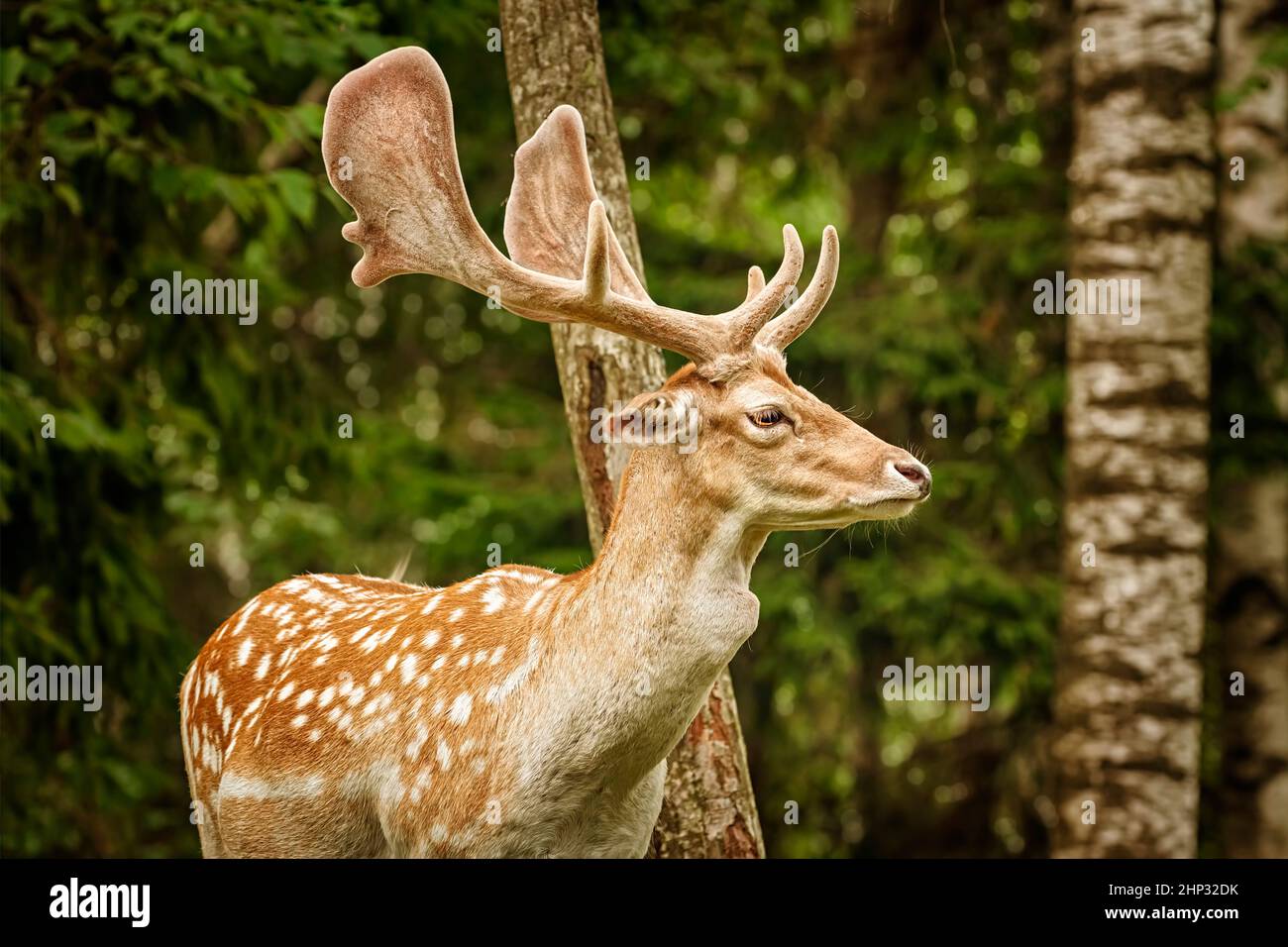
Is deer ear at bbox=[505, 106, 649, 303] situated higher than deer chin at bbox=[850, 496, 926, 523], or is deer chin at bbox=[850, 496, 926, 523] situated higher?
deer ear at bbox=[505, 106, 649, 303]

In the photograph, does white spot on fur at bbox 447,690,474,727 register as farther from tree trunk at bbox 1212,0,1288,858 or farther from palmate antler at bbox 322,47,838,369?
tree trunk at bbox 1212,0,1288,858

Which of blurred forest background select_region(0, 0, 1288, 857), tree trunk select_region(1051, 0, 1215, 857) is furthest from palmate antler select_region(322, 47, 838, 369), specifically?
tree trunk select_region(1051, 0, 1215, 857)

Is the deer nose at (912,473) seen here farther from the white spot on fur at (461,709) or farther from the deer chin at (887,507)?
the white spot on fur at (461,709)

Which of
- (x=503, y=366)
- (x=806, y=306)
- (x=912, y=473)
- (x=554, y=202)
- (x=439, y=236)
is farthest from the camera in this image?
(x=503, y=366)

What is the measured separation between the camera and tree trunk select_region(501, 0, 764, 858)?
15.3ft

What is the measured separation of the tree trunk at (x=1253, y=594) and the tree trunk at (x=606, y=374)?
5.55 m

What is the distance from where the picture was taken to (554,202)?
443 cm

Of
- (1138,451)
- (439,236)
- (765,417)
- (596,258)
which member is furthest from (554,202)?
(1138,451)

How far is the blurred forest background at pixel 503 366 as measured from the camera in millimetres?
6895

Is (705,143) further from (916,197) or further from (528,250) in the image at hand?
(528,250)

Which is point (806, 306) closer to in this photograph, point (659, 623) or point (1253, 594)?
point (659, 623)

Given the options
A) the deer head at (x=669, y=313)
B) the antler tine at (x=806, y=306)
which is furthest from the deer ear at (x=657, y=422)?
the antler tine at (x=806, y=306)

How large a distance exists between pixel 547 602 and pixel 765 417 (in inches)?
33.3

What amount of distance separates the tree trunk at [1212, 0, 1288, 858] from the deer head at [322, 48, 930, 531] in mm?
6034
